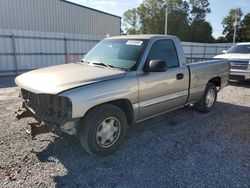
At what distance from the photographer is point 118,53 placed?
4.17m

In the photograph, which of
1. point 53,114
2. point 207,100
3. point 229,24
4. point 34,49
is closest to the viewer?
point 53,114

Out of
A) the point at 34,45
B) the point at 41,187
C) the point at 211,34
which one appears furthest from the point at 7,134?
the point at 211,34

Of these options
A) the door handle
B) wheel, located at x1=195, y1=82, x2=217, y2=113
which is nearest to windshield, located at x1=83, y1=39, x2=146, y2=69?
the door handle

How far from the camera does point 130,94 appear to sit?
362 cm

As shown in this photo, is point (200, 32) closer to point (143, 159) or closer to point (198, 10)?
point (198, 10)

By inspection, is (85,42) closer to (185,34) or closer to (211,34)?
(185,34)

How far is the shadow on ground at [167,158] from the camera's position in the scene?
2.99 meters

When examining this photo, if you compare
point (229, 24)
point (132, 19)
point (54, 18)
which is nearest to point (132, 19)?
point (132, 19)

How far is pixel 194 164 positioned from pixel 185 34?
181 feet

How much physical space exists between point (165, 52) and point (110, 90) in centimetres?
170

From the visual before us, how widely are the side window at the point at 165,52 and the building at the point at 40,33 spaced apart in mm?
10853

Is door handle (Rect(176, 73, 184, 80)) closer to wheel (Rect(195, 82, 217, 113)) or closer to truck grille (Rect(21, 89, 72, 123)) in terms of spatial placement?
wheel (Rect(195, 82, 217, 113))

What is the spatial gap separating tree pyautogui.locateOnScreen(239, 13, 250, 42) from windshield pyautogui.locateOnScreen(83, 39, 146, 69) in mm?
57497

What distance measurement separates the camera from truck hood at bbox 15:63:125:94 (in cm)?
307
